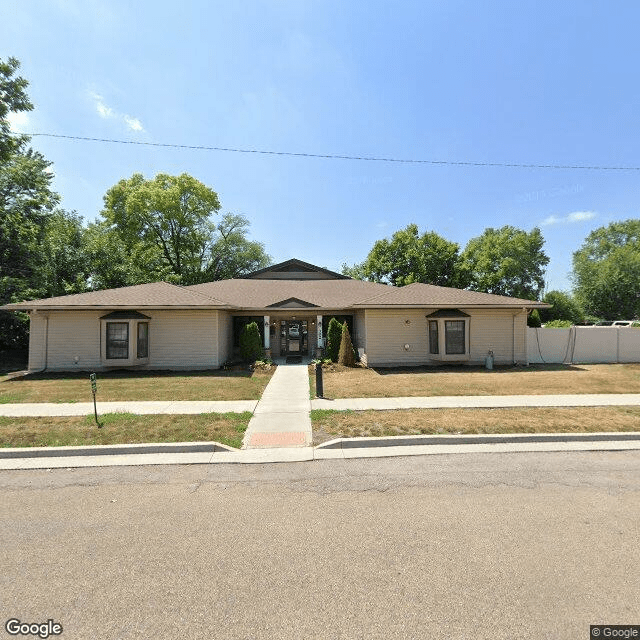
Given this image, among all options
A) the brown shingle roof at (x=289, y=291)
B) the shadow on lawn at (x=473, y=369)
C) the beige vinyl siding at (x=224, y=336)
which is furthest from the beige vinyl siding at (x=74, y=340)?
the shadow on lawn at (x=473, y=369)

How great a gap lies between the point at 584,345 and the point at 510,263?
2818cm

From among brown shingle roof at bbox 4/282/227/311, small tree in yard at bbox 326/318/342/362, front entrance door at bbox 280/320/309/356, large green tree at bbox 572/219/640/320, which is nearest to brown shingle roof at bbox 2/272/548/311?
brown shingle roof at bbox 4/282/227/311

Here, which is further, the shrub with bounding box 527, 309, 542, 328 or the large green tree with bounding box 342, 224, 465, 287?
the large green tree with bounding box 342, 224, 465, 287

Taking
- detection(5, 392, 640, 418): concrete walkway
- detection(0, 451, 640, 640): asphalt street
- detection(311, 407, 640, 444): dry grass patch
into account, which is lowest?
detection(0, 451, 640, 640): asphalt street

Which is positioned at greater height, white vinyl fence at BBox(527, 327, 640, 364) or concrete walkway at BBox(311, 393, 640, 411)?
white vinyl fence at BBox(527, 327, 640, 364)

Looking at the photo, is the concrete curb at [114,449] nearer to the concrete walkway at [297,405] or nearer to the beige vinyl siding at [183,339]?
the concrete walkway at [297,405]

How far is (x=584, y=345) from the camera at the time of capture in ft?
56.9

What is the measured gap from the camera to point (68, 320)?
15.7m

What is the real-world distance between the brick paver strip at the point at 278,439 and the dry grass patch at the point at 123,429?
0.34 metres

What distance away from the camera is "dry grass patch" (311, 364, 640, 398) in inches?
418

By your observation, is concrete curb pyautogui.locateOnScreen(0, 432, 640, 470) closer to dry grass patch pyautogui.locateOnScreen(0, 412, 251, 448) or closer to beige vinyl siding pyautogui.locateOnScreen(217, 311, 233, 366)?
dry grass patch pyautogui.locateOnScreen(0, 412, 251, 448)

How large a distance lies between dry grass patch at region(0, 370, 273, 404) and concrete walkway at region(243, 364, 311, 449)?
29.4 inches

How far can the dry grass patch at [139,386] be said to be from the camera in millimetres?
10172

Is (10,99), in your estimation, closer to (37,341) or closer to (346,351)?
(37,341)
